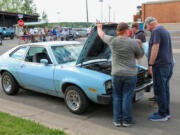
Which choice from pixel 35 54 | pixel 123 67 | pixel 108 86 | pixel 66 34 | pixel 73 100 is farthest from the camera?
pixel 66 34

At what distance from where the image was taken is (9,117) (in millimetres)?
4465

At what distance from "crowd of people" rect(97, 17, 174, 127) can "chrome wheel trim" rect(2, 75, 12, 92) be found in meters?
3.25

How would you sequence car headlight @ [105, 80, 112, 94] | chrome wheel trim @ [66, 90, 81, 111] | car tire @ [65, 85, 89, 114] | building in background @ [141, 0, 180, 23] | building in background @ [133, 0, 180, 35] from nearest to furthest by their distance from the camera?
car headlight @ [105, 80, 112, 94]
car tire @ [65, 85, 89, 114]
chrome wheel trim @ [66, 90, 81, 111]
building in background @ [133, 0, 180, 35]
building in background @ [141, 0, 180, 23]

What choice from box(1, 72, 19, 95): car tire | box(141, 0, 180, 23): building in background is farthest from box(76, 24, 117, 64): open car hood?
box(141, 0, 180, 23): building in background

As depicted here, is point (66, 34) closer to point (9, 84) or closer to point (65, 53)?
point (9, 84)

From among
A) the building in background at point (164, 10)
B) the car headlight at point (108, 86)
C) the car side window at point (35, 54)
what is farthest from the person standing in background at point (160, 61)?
the building in background at point (164, 10)

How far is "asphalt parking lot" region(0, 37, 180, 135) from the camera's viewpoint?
3941 millimetres

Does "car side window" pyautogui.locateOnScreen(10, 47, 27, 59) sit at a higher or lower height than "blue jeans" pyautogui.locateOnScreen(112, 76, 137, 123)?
higher

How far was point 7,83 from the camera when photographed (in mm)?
6297

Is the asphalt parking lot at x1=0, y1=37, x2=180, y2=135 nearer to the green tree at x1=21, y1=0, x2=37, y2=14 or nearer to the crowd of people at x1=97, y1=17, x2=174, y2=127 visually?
the crowd of people at x1=97, y1=17, x2=174, y2=127

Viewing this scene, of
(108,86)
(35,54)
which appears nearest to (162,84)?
(108,86)

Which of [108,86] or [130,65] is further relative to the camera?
[108,86]

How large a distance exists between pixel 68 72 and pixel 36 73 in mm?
1043

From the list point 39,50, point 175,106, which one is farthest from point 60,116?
point 175,106
